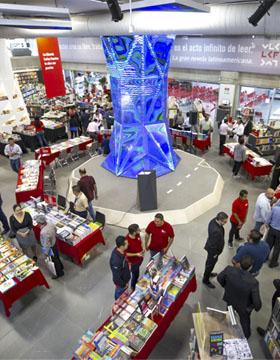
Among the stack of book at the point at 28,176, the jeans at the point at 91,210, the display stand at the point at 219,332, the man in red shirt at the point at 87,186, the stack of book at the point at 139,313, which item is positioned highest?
the man in red shirt at the point at 87,186

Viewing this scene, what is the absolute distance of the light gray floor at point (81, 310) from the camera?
13.2 ft

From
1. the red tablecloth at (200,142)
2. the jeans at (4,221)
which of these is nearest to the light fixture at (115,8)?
the jeans at (4,221)

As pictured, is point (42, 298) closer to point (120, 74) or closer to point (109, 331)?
point (109, 331)

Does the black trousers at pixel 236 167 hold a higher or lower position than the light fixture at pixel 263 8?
lower

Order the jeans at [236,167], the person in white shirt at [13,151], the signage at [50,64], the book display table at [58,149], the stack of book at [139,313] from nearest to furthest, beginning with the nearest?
1. the stack of book at [139,313]
2. the jeans at [236,167]
3. the person in white shirt at [13,151]
4. the book display table at [58,149]
5. the signage at [50,64]

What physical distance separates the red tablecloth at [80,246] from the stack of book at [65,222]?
8 cm

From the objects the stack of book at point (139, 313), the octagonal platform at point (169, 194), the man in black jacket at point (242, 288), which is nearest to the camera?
the stack of book at point (139, 313)

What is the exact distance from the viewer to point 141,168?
8312 mm

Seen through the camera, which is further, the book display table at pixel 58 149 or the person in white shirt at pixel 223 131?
the person in white shirt at pixel 223 131

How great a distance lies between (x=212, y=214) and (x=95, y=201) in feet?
9.83

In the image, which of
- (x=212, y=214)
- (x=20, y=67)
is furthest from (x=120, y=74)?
(x=20, y=67)

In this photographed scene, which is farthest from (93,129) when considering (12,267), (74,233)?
(12,267)

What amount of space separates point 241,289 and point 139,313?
133cm

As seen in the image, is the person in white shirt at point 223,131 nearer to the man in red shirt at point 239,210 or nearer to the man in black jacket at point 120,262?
the man in red shirt at point 239,210
